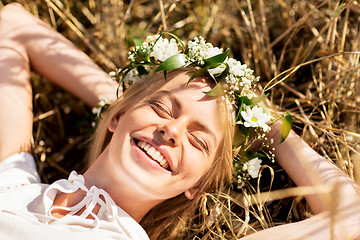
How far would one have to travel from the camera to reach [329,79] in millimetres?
2498

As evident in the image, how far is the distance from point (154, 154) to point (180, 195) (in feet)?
1.69

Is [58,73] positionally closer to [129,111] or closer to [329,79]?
[129,111]

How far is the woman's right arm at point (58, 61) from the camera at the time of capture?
7.76 feet

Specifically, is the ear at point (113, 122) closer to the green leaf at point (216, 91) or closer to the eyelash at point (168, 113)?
the eyelash at point (168, 113)

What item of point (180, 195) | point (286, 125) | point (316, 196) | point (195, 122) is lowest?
point (180, 195)

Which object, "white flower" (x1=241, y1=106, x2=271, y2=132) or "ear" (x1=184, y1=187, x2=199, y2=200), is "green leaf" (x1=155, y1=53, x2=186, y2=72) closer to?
"white flower" (x1=241, y1=106, x2=271, y2=132)

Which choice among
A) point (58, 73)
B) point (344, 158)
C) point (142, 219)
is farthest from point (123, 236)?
point (344, 158)

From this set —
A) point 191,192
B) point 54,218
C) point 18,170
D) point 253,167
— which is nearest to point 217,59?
point 253,167

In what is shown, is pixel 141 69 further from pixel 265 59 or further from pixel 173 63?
pixel 265 59

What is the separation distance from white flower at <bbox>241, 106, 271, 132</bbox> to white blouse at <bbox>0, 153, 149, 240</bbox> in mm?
745

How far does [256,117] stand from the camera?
1872 mm

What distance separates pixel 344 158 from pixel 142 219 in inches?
48.8

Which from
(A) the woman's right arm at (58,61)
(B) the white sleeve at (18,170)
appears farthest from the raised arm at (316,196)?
(B) the white sleeve at (18,170)

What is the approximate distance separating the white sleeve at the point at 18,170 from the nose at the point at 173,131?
2.88ft
